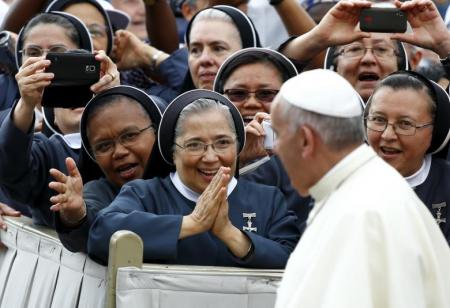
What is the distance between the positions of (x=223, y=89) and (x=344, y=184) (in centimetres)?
282

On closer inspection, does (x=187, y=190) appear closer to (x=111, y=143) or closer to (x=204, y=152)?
(x=204, y=152)

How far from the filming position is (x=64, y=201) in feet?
20.2

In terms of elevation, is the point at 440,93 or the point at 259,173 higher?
the point at 440,93

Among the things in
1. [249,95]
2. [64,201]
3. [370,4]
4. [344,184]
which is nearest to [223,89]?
[249,95]

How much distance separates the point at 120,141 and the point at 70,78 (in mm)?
442

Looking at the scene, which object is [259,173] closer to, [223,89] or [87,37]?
[223,89]

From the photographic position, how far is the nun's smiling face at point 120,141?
275 inches

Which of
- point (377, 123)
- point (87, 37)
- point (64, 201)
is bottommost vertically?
point (64, 201)

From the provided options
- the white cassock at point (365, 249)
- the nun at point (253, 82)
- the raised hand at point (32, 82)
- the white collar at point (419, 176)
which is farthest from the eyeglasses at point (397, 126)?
the white cassock at point (365, 249)

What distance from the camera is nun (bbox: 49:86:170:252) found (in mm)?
6844

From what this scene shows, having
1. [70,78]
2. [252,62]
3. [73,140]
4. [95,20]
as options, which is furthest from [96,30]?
[252,62]

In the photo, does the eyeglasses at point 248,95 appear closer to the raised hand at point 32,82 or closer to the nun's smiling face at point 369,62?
the nun's smiling face at point 369,62

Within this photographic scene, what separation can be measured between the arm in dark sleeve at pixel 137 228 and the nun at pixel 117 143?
509mm

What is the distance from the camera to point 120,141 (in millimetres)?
7023
